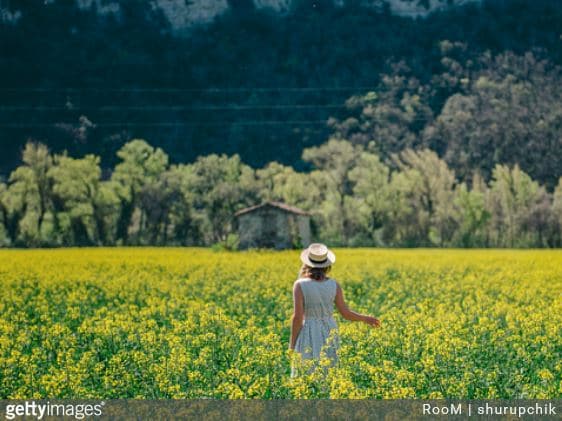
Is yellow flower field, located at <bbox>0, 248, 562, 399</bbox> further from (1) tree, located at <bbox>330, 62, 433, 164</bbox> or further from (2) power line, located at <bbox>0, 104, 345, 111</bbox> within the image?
(2) power line, located at <bbox>0, 104, 345, 111</bbox>

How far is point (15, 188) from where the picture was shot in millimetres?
74562

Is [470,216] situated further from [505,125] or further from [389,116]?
[389,116]

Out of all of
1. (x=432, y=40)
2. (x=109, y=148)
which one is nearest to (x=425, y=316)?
(x=109, y=148)

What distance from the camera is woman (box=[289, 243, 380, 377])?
347 inches

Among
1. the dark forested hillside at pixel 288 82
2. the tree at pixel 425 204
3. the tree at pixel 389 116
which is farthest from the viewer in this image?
the dark forested hillside at pixel 288 82

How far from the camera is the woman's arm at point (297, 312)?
8867 mm

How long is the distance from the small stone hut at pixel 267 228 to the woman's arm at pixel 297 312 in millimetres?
50086

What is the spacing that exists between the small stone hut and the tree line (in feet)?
48.6

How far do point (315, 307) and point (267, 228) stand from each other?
2018 inches

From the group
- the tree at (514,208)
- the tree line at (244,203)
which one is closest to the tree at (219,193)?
the tree line at (244,203)

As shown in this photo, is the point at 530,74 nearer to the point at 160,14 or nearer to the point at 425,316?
the point at 160,14

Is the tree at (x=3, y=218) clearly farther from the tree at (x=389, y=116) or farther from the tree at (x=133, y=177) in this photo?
the tree at (x=389, y=116)

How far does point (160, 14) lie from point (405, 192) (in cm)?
6561

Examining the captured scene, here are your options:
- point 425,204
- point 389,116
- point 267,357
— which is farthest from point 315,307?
point 389,116
